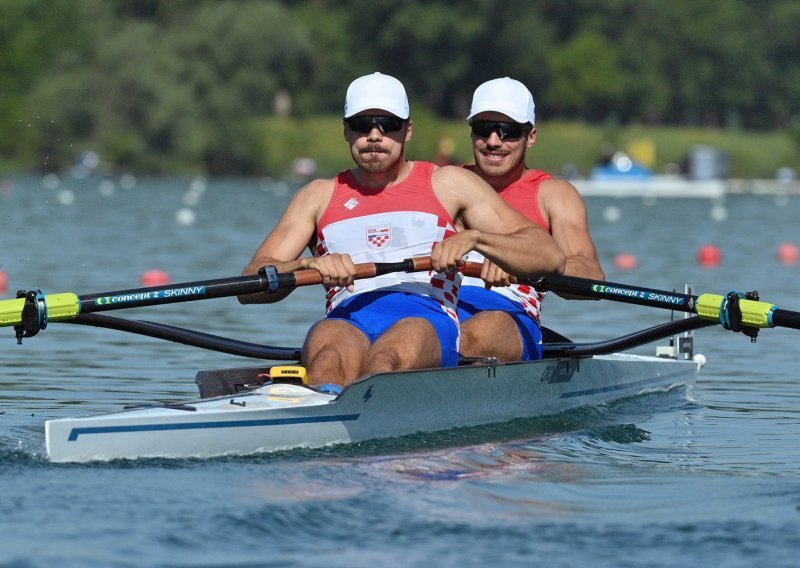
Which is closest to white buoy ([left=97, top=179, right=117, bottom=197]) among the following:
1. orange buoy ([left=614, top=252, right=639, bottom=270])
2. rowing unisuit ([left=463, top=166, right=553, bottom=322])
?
orange buoy ([left=614, top=252, right=639, bottom=270])

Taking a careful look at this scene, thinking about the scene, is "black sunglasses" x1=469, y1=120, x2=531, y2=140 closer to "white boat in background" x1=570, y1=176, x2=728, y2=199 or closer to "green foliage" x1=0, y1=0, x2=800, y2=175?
"white boat in background" x1=570, y1=176, x2=728, y2=199

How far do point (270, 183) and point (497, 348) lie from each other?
55.0 metres

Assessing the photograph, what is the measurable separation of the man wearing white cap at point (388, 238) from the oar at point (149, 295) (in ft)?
0.38

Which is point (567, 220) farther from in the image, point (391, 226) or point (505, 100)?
point (391, 226)

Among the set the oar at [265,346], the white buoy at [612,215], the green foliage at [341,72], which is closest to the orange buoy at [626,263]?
the oar at [265,346]

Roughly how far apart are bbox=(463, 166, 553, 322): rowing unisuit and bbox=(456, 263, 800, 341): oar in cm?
53

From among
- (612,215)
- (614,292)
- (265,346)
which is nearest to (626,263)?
(265,346)

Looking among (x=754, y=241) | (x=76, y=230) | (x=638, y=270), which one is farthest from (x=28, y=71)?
(x=638, y=270)

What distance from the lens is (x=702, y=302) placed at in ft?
27.1

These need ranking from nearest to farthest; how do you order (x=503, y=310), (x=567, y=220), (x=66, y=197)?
(x=503, y=310) < (x=567, y=220) < (x=66, y=197)

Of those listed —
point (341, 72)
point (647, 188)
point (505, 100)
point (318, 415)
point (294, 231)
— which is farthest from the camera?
point (341, 72)

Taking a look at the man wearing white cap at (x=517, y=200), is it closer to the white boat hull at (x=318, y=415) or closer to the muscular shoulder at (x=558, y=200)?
the muscular shoulder at (x=558, y=200)

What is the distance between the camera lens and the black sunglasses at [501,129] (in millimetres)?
8734

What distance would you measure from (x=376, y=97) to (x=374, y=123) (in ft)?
0.39
